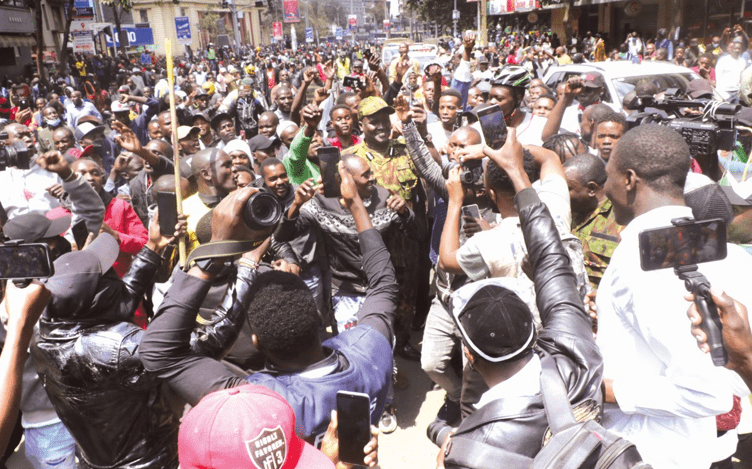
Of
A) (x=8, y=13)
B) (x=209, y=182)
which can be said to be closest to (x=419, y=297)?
(x=209, y=182)

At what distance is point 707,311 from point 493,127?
4.08ft

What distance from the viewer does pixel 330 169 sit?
3283mm

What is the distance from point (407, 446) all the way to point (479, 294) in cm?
225

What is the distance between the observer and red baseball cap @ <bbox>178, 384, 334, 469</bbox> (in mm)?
1420

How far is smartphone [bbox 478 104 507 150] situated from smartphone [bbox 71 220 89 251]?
2.26 m

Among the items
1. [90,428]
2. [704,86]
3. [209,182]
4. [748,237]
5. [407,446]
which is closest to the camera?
[90,428]

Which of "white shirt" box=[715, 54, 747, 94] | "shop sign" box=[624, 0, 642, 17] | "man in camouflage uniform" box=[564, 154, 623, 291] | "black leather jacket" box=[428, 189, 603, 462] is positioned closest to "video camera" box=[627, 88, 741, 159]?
"man in camouflage uniform" box=[564, 154, 623, 291]

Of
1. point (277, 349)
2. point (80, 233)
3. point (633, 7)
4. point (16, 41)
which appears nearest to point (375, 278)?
point (277, 349)

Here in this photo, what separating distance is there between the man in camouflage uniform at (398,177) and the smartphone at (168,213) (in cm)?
197

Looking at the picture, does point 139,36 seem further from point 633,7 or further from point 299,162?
point 299,162

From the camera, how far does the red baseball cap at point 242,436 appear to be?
4.66 ft

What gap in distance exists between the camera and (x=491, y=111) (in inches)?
97.4

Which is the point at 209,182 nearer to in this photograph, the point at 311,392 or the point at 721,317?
the point at 311,392

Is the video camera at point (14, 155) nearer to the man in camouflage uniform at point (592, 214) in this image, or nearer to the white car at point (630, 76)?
the man in camouflage uniform at point (592, 214)
